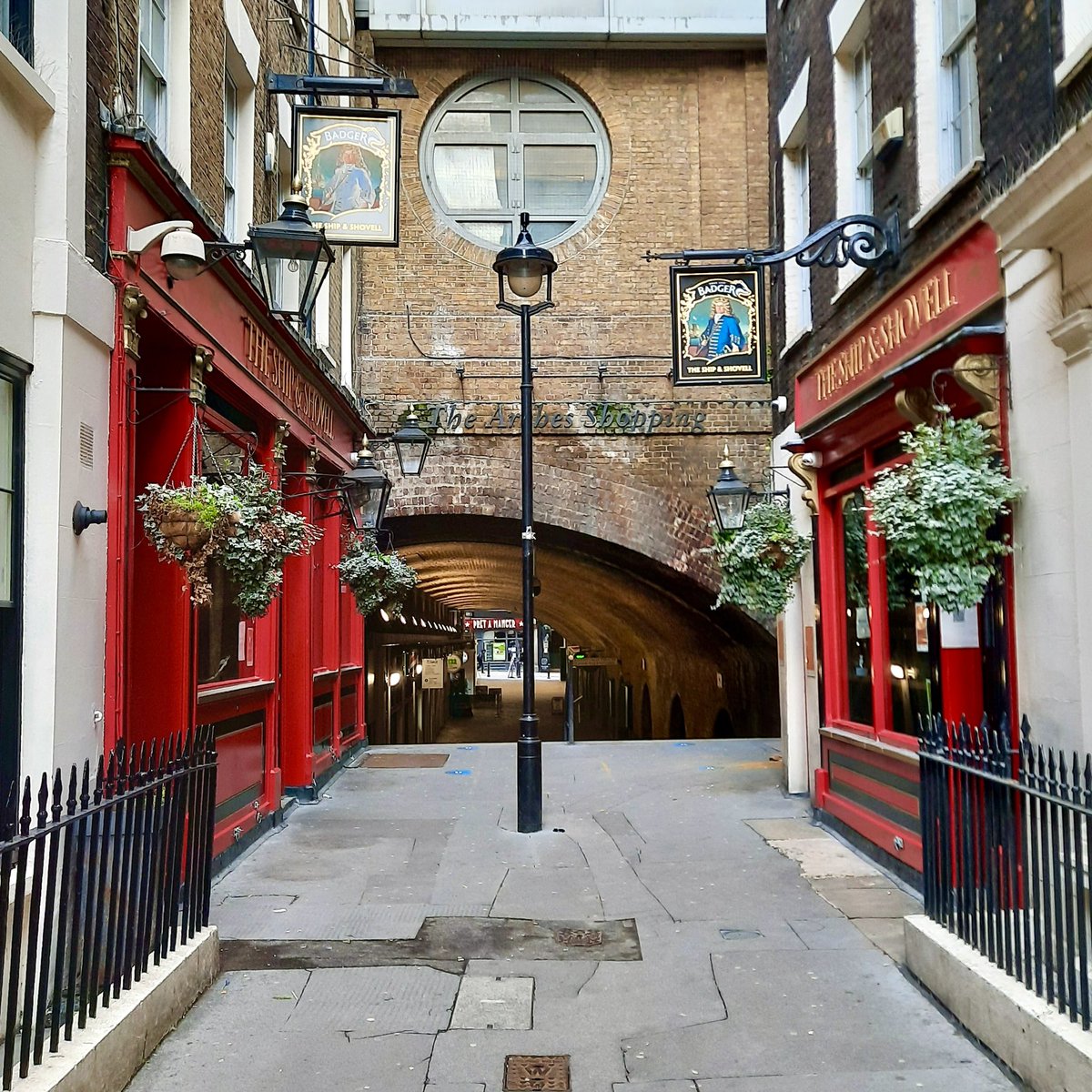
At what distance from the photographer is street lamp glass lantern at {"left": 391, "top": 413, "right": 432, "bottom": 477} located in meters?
12.0

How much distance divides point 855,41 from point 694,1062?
8.38 metres

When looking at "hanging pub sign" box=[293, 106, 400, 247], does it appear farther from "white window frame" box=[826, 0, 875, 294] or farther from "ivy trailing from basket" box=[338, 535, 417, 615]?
"ivy trailing from basket" box=[338, 535, 417, 615]

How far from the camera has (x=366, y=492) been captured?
47.6ft

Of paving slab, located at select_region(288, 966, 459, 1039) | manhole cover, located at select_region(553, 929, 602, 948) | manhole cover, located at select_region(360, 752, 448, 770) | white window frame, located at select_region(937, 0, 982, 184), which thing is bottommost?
manhole cover, located at select_region(553, 929, 602, 948)

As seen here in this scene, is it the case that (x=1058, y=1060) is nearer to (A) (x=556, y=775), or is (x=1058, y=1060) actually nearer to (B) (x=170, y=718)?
(B) (x=170, y=718)

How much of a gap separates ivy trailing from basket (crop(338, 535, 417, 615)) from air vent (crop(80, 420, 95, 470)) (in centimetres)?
674

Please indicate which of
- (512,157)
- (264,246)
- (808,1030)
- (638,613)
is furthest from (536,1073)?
(638,613)

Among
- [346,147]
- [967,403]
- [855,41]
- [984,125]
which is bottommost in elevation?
[967,403]

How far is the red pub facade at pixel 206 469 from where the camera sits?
20.9 feet

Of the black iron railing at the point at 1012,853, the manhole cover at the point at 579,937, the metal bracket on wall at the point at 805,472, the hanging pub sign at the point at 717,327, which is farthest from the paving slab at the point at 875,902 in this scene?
the hanging pub sign at the point at 717,327

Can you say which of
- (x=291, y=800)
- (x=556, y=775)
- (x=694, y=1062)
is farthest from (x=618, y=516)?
(x=694, y=1062)

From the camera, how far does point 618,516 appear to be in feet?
49.6

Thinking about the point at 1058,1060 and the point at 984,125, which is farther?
the point at 984,125

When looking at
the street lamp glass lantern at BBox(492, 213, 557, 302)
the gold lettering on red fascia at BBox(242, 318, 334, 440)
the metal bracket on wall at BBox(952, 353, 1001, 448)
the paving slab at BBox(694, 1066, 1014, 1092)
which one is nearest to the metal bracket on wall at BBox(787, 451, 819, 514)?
the street lamp glass lantern at BBox(492, 213, 557, 302)
